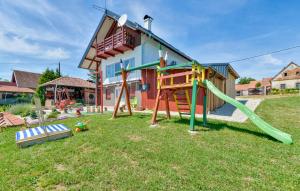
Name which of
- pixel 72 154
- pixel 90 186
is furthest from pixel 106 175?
pixel 72 154

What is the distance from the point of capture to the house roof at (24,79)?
3241cm

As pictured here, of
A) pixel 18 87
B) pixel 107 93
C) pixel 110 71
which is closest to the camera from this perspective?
pixel 110 71

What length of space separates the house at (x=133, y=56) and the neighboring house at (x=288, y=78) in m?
33.0

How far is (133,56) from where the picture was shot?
14.5 m

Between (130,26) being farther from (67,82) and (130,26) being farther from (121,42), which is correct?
(67,82)

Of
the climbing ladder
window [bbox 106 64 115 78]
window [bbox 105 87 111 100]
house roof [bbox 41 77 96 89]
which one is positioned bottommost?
the climbing ladder

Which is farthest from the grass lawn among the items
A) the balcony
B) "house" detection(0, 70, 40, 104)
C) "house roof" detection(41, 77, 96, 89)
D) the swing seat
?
"house" detection(0, 70, 40, 104)

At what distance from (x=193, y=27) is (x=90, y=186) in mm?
16017

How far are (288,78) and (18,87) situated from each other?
196 ft

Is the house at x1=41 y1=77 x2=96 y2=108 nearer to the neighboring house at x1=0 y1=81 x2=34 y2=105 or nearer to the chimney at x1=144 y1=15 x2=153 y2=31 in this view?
the neighboring house at x1=0 y1=81 x2=34 y2=105

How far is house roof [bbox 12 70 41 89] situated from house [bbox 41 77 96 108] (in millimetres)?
14927

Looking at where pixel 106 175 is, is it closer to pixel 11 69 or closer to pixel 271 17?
pixel 271 17

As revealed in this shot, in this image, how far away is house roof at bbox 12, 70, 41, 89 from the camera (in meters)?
32.4

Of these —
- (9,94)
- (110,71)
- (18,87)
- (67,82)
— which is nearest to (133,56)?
(110,71)
